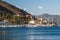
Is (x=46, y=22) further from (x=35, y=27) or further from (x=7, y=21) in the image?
(x=7, y=21)

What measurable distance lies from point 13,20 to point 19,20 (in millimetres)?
3150

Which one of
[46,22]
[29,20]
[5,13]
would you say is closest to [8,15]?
[5,13]

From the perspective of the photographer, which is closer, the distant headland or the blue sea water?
the blue sea water

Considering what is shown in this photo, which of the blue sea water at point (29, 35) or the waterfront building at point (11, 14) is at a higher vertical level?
the waterfront building at point (11, 14)

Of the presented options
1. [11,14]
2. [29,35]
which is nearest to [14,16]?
[11,14]

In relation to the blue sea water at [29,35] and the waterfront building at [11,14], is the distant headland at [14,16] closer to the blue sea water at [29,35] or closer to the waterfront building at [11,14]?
the waterfront building at [11,14]

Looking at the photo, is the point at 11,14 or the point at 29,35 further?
the point at 11,14

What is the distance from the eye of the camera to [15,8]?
3691 inches

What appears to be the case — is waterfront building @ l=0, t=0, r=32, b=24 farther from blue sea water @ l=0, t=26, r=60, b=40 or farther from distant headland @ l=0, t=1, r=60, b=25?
blue sea water @ l=0, t=26, r=60, b=40

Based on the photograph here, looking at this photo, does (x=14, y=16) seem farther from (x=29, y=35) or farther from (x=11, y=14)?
(x=29, y=35)

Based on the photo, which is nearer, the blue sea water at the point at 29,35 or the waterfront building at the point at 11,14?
the blue sea water at the point at 29,35

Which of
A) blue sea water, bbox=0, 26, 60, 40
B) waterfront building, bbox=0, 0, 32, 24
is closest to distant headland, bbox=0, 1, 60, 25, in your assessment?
waterfront building, bbox=0, 0, 32, 24

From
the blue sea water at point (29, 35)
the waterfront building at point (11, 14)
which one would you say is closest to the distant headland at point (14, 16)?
the waterfront building at point (11, 14)

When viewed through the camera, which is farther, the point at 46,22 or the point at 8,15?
the point at 46,22
